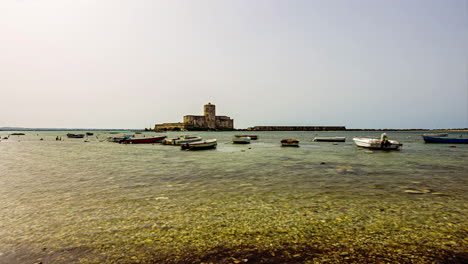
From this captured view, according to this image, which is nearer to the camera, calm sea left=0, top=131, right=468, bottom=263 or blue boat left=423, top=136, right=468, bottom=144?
calm sea left=0, top=131, right=468, bottom=263

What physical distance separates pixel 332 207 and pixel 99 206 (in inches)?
345

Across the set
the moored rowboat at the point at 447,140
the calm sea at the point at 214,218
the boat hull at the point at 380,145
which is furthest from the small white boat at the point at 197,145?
the moored rowboat at the point at 447,140

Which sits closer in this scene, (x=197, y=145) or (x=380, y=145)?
(x=380, y=145)

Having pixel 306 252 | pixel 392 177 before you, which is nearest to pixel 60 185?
pixel 306 252

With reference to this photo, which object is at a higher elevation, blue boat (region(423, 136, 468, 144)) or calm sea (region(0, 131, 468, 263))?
calm sea (region(0, 131, 468, 263))

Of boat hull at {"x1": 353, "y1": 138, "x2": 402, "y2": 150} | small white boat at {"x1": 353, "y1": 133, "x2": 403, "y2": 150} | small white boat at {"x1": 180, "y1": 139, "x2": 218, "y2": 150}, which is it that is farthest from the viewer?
small white boat at {"x1": 180, "y1": 139, "x2": 218, "y2": 150}

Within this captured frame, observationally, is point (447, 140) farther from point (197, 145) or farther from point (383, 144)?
point (197, 145)

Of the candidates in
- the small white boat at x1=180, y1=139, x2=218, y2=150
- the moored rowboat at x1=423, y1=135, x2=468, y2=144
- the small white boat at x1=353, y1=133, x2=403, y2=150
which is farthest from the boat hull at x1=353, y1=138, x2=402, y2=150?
the moored rowboat at x1=423, y1=135, x2=468, y2=144

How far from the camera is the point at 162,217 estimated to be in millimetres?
7469

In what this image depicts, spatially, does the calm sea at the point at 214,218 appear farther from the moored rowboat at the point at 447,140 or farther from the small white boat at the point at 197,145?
the moored rowboat at the point at 447,140

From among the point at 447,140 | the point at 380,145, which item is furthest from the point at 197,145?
the point at 447,140

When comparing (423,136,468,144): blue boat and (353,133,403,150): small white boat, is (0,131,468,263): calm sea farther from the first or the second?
(423,136,468,144): blue boat

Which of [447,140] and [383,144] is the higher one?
[383,144]

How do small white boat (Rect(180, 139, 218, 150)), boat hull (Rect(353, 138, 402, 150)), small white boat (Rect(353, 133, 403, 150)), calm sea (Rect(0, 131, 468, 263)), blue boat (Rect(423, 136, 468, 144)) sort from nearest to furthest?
1. calm sea (Rect(0, 131, 468, 263))
2. small white boat (Rect(353, 133, 403, 150))
3. boat hull (Rect(353, 138, 402, 150))
4. small white boat (Rect(180, 139, 218, 150))
5. blue boat (Rect(423, 136, 468, 144))
